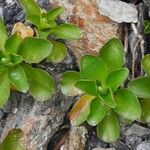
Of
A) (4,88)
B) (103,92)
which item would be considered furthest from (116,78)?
(4,88)

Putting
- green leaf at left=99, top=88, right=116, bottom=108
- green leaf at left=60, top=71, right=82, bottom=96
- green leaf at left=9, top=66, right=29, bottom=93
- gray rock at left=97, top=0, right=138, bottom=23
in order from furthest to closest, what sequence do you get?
gray rock at left=97, top=0, right=138, bottom=23 < green leaf at left=60, top=71, right=82, bottom=96 < green leaf at left=9, top=66, right=29, bottom=93 < green leaf at left=99, top=88, right=116, bottom=108

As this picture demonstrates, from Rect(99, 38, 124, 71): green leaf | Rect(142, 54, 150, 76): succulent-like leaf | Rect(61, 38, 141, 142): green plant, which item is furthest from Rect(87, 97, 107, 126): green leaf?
Rect(142, 54, 150, 76): succulent-like leaf

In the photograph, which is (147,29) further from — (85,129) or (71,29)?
(85,129)

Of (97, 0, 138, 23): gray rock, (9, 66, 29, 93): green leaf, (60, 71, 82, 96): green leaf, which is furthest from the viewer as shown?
(97, 0, 138, 23): gray rock

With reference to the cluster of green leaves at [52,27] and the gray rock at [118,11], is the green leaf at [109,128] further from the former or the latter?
the gray rock at [118,11]

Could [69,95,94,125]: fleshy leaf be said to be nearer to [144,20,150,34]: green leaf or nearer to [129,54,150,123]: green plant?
[129,54,150,123]: green plant

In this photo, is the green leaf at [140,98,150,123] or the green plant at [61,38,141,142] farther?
the green leaf at [140,98,150,123]

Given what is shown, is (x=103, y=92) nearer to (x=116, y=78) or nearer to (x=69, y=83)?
(x=116, y=78)
